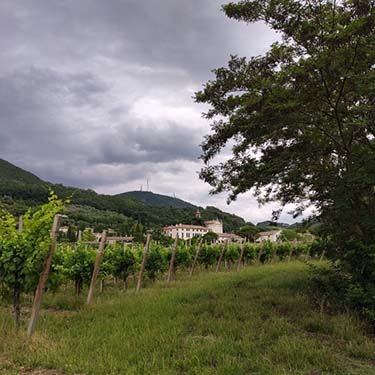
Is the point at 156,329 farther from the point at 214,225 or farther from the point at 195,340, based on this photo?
the point at 214,225

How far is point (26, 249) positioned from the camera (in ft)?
19.9

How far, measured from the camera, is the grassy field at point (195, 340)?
4230 mm

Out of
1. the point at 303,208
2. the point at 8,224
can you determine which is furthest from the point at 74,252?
the point at 303,208

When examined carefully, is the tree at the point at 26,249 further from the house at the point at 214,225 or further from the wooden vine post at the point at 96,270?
the house at the point at 214,225

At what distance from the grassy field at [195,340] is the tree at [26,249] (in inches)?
31.5

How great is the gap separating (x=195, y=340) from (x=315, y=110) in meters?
4.97

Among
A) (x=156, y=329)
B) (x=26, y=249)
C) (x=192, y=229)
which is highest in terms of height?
(x=192, y=229)

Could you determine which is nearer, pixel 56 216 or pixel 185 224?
pixel 56 216

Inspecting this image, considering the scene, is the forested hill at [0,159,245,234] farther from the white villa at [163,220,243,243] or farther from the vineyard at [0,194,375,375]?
the vineyard at [0,194,375,375]

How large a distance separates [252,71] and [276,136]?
1552 millimetres

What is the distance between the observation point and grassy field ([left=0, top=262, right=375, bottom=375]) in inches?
167

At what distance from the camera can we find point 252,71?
23.5ft

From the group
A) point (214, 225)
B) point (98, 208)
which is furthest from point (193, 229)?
point (98, 208)

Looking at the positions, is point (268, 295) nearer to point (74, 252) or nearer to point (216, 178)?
point (216, 178)
